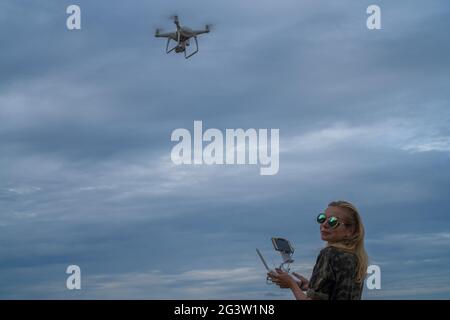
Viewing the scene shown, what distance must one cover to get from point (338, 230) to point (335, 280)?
4.85 feet

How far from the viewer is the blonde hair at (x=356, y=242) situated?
51.2 ft

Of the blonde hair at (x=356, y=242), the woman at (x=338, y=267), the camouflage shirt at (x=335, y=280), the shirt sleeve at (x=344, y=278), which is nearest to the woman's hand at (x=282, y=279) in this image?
the woman at (x=338, y=267)

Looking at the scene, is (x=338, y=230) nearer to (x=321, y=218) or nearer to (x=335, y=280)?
(x=321, y=218)

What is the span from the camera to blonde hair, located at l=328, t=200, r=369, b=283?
51.2 feet

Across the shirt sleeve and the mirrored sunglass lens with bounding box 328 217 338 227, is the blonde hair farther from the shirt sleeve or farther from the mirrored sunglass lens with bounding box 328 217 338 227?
the mirrored sunglass lens with bounding box 328 217 338 227

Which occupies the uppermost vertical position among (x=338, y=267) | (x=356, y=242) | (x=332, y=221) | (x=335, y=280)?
(x=332, y=221)

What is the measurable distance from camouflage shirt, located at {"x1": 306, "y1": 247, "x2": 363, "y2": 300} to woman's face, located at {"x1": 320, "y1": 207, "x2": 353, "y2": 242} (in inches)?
35.7

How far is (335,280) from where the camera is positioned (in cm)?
1545

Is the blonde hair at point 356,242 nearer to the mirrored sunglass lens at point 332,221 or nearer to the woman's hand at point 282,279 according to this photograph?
the mirrored sunglass lens at point 332,221

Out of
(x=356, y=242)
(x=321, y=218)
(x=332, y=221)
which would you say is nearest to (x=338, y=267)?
(x=356, y=242)

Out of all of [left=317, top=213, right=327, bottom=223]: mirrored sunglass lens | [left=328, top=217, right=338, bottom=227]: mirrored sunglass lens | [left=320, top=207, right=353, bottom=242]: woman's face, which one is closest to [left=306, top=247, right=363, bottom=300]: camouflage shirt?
[left=320, top=207, right=353, bottom=242]: woman's face

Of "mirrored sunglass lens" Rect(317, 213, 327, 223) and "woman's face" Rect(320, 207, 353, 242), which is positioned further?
"mirrored sunglass lens" Rect(317, 213, 327, 223)
